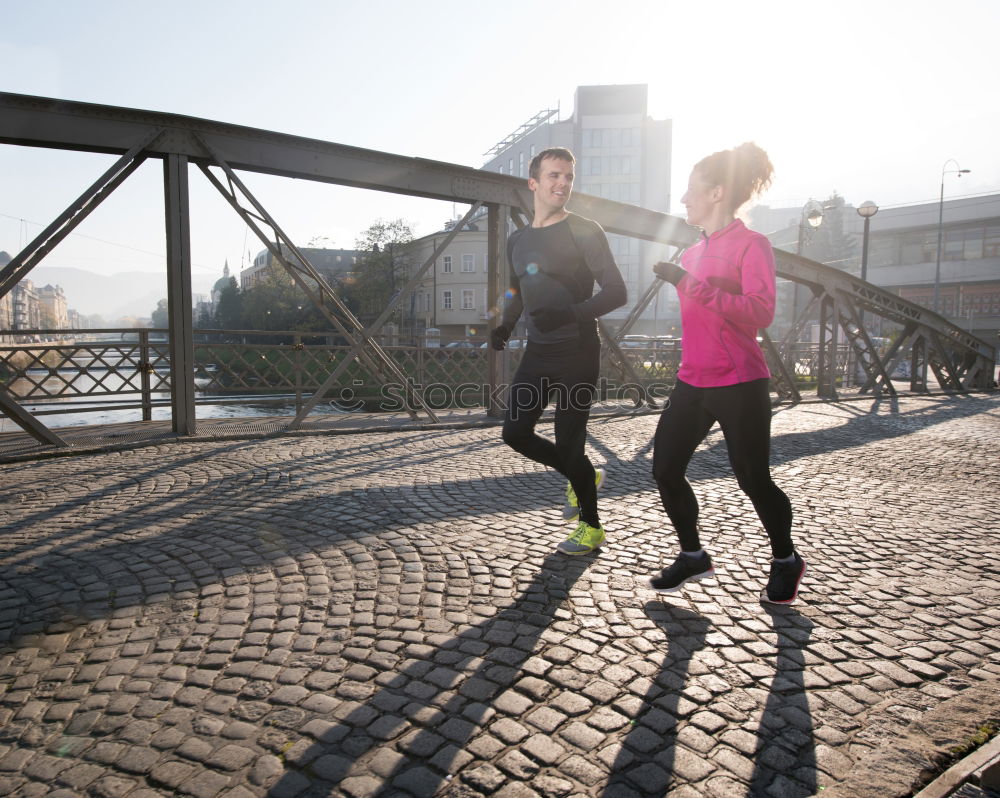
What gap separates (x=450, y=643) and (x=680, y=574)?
1.20 metres

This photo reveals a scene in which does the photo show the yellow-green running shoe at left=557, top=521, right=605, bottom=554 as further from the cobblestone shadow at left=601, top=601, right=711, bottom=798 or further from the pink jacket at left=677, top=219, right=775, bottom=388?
the pink jacket at left=677, top=219, right=775, bottom=388

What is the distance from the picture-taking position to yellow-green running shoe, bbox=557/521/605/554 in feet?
11.4

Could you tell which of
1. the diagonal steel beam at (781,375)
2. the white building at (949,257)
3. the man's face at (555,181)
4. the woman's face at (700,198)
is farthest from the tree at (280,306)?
the woman's face at (700,198)

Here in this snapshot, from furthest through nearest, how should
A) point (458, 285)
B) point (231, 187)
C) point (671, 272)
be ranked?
point (458, 285), point (231, 187), point (671, 272)

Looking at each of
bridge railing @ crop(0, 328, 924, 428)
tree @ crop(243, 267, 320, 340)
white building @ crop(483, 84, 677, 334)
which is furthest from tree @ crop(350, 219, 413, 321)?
bridge railing @ crop(0, 328, 924, 428)

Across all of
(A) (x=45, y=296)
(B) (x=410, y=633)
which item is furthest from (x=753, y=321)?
(A) (x=45, y=296)

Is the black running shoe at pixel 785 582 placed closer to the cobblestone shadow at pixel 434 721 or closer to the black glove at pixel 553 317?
the cobblestone shadow at pixel 434 721

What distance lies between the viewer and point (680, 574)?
3010 mm

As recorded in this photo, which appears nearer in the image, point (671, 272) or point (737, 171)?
point (671, 272)

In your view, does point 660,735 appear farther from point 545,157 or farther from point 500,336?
point 545,157

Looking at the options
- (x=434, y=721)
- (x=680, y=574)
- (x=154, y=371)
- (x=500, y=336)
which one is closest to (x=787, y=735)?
(x=434, y=721)

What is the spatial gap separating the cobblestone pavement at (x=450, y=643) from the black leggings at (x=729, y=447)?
360 millimetres

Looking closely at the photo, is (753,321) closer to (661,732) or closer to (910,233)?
(661,732)

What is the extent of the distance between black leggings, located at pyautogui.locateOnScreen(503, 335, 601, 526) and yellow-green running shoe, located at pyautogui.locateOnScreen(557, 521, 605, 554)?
4 cm
